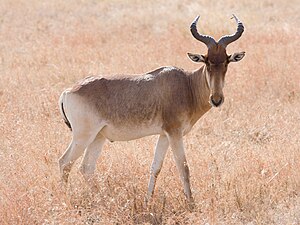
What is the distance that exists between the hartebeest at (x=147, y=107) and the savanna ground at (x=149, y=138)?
41 centimetres

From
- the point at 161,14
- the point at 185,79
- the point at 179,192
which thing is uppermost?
the point at 185,79

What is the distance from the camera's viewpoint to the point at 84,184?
7969 millimetres

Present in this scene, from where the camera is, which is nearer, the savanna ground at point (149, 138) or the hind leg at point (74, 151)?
the savanna ground at point (149, 138)

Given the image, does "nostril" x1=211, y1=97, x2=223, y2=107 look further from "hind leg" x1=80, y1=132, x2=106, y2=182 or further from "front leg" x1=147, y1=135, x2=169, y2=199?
"hind leg" x1=80, y1=132, x2=106, y2=182

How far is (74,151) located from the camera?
7.99m

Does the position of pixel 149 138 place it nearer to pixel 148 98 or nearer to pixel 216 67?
pixel 148 98

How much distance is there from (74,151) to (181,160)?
1.32m

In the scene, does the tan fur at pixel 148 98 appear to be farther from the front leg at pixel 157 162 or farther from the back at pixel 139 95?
the front leg at pixel 157 162

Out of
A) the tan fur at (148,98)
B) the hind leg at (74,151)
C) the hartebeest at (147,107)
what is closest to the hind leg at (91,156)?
the hartebeest at (147,107)

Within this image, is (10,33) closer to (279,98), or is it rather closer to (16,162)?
(279,98)

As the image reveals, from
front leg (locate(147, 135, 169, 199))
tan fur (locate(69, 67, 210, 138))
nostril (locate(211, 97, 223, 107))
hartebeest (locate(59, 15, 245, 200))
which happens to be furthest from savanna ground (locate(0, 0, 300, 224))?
nostril (locate(211, 97, 223, 107))

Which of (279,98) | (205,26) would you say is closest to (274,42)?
(205,26)

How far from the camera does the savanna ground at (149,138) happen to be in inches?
295

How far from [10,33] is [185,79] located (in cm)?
1279
